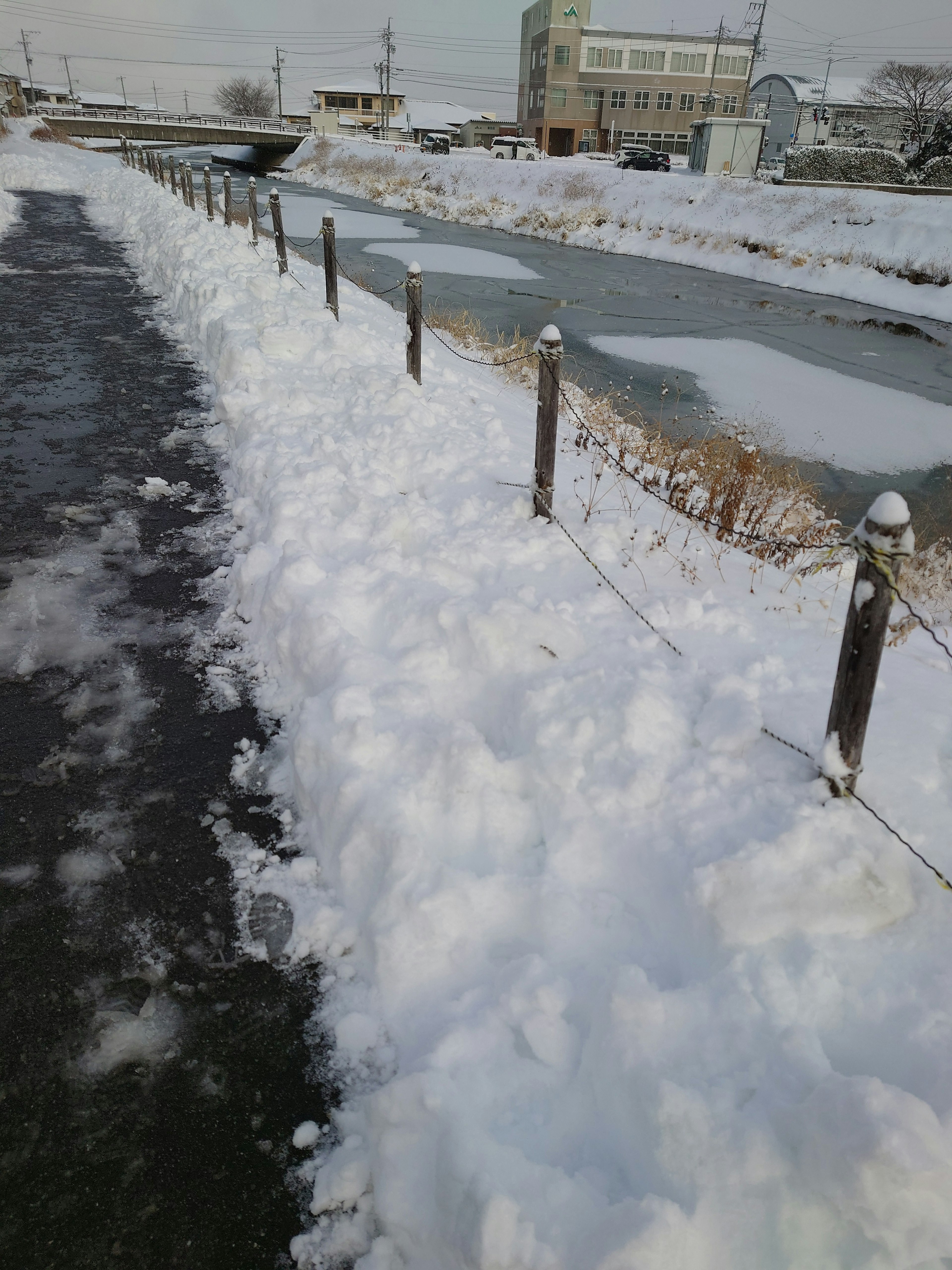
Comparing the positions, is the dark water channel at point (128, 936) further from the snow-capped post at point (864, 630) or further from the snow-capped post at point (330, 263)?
the snow-capped post at point (330, 263)

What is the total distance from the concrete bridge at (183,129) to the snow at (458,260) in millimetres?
38096

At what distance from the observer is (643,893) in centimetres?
266

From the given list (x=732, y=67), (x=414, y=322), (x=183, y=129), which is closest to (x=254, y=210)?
(x=414, y=322)

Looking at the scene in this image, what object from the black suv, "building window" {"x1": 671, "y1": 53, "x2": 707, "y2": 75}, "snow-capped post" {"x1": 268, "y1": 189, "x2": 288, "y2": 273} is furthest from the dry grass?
"building window" {"x1": 671, "y1": 53, "x2": 707, "y2": 75}

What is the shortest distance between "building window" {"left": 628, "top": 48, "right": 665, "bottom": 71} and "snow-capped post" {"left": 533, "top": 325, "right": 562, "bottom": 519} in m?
75.7

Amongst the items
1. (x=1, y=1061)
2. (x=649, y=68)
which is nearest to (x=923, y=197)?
(x=1, y=1061)

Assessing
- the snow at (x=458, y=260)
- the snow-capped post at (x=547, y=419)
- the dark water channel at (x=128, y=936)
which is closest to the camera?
the dark water channel at (x=128, y=936)

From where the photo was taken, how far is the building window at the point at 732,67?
219 ft

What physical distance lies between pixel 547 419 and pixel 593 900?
9.89 ft

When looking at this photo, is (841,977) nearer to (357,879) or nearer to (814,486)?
(357,879)

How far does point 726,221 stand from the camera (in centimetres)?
2380

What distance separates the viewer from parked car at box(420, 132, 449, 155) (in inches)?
1984

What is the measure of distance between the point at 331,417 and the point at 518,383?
159 inches

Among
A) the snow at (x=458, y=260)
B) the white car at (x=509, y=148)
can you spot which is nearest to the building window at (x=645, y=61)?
the white car at (x=509, y=148)
